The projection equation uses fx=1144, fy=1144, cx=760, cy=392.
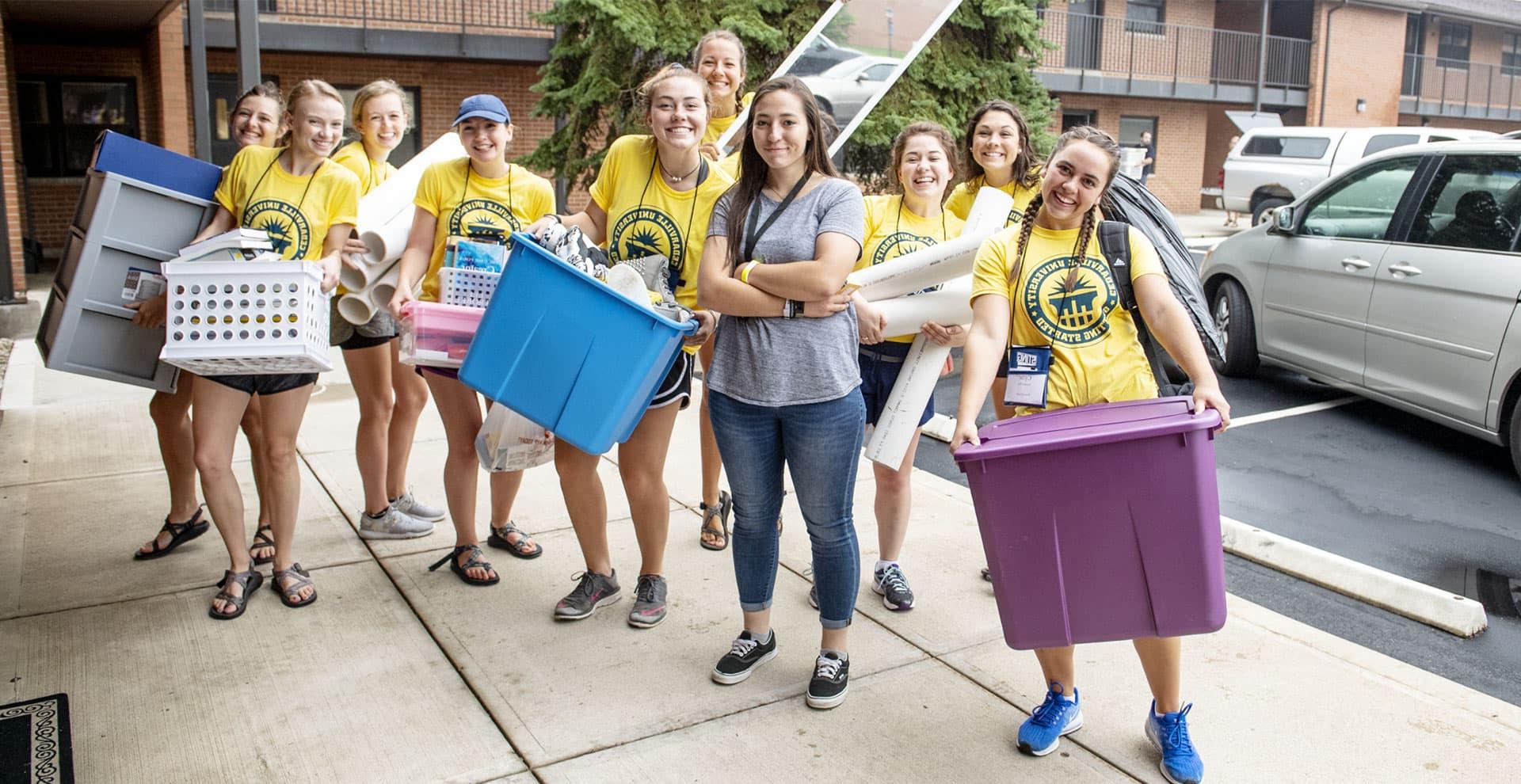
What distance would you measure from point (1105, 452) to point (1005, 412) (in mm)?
1278

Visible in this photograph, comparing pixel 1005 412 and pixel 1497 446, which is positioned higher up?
pixel 1005 412

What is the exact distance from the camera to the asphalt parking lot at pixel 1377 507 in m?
4.05

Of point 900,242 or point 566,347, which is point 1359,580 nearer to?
point 900,242

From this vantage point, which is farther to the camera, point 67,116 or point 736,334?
point 67,116

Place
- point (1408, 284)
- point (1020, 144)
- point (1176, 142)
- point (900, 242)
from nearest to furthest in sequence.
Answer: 1. point (900, 242)
2. point (1020, 144)
3. point (1408, 284)
4. point (1176, 142)

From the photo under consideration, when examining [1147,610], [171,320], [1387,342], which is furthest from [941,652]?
[1387,342]

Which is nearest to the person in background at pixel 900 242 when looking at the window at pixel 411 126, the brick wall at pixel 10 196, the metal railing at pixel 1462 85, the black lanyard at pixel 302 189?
the black lanyard at pixel 302 189

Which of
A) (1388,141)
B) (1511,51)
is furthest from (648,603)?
(1511,51)

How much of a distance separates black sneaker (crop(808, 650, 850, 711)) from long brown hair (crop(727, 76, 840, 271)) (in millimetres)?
1188

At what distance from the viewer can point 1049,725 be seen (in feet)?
10.1

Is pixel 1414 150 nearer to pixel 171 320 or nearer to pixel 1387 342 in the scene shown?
pixel 1387 342

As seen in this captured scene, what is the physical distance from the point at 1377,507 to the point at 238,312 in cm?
508

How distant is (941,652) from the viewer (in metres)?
3.73

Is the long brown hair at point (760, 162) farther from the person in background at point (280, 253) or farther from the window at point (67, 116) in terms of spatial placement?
the window at point (67, 116)
